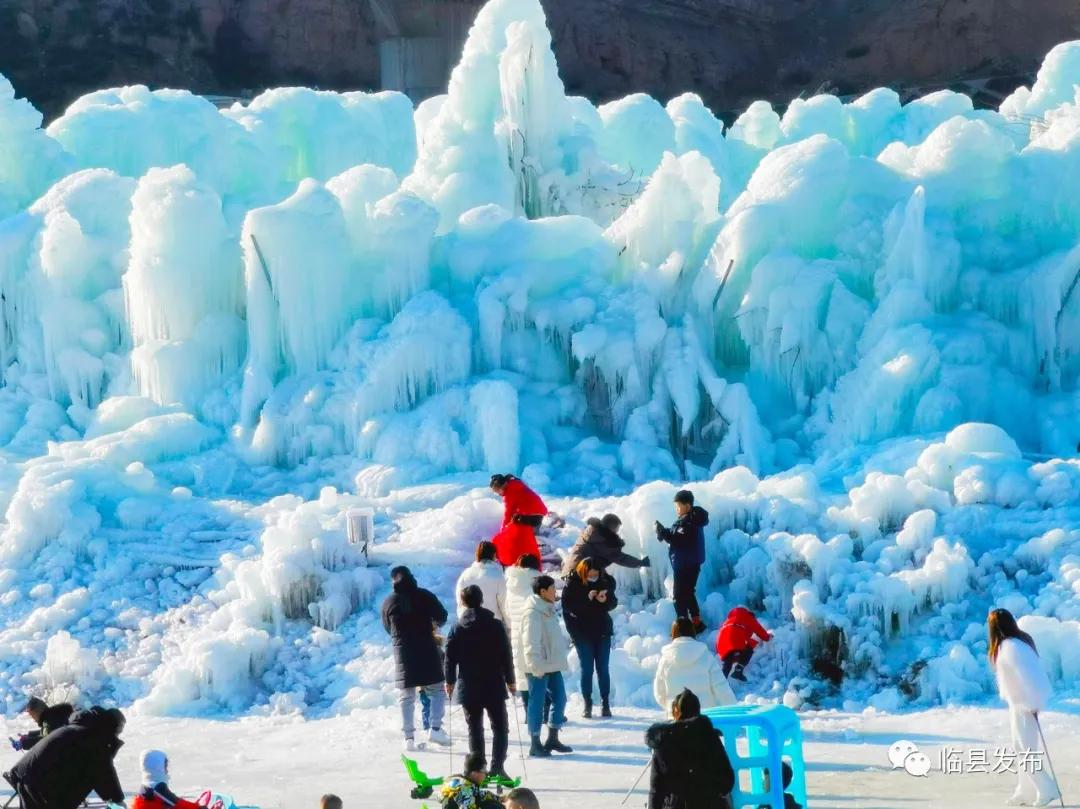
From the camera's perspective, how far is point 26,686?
15094mm

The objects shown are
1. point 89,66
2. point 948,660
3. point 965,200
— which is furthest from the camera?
point 89,66

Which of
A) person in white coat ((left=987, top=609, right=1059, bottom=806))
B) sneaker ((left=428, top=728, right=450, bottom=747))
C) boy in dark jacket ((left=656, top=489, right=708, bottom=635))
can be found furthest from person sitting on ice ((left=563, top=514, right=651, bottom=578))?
person in white coat ((left=987, top=609, right=1059, bottom=806))

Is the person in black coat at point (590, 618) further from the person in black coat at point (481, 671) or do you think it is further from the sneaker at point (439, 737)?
the person in black coat at point (481, 671)

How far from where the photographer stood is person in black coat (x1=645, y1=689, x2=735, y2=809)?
311 inches

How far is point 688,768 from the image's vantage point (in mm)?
7914

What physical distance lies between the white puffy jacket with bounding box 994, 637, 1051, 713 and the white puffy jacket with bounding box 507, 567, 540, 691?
3053mm

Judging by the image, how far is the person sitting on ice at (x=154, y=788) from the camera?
8.76m

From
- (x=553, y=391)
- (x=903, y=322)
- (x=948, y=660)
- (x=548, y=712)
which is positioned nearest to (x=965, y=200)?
(x=903, y=322)

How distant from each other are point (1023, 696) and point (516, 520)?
17.8 feet

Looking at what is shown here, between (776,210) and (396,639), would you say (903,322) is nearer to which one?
(776,210)

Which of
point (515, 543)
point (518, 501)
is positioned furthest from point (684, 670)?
point (518, 501)

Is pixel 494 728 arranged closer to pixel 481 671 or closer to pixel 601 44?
pixel 481 671

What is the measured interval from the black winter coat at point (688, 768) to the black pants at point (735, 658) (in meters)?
5.66

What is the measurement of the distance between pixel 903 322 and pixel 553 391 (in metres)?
3.84
